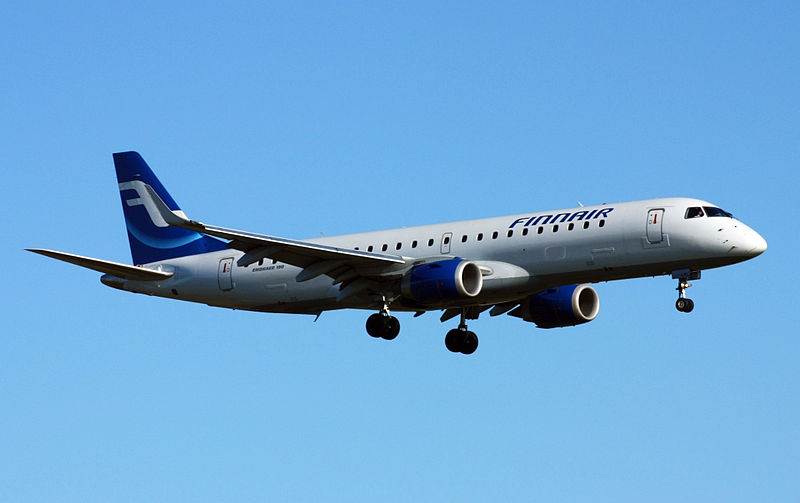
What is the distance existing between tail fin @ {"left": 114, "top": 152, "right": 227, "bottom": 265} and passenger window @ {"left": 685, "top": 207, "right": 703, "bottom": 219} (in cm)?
1815

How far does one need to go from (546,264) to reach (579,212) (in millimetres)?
2225

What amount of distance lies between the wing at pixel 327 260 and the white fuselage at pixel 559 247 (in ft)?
3.21

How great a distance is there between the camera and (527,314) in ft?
171

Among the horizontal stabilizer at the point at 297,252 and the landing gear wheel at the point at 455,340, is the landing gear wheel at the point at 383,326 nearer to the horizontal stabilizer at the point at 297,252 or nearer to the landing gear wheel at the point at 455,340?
the horizontal stabilizer at the point at 297,252

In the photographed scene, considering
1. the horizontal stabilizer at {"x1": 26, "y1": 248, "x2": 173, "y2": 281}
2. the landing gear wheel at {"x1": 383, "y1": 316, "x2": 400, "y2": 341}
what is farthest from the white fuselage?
the horizontal stabilizer at {"x1": 26, "y1": 248, "x2": 173, "y2": 281}

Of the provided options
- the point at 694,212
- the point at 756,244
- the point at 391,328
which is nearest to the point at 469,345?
the point at 391,328

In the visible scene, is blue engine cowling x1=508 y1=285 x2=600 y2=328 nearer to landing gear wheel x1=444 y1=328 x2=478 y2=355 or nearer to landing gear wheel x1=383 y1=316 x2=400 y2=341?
landing gear wheel x1=444 y1=328 x2=478 y2=355

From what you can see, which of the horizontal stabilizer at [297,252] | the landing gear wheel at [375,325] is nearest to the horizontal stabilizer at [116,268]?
the horizontal stabilizer at [297,252]

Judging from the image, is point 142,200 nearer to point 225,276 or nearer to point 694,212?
point 225,276

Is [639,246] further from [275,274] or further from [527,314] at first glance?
[275,274]

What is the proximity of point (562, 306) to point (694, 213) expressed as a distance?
7.44 meters

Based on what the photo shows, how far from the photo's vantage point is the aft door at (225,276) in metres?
53.0

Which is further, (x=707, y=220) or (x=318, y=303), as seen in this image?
(x=318, y=303)

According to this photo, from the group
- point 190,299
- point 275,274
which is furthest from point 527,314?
point 190,299
